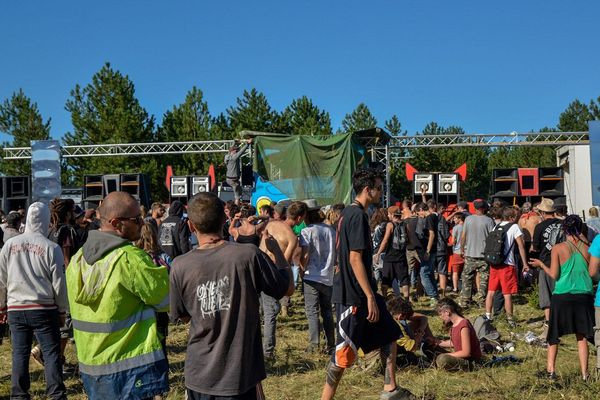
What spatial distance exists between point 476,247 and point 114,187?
13911 millimetres

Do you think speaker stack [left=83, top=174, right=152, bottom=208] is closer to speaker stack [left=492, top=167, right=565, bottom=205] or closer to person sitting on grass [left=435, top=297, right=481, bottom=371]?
speaker stack [left=492, top=167, right=565, bottom=205]

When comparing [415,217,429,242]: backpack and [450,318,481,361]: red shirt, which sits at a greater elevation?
[415,217,429,242]: backpack

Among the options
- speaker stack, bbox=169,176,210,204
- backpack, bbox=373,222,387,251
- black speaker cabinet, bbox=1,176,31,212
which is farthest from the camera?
speaker stack, bbox=169,176,210,204

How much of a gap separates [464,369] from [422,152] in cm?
4860

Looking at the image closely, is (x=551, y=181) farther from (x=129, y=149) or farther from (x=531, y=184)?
(x=129, y=149)

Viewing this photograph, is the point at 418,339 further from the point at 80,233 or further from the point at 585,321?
the point at 80,233

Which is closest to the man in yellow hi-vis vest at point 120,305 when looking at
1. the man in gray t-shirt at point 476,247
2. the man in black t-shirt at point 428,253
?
the man in gray t-shirt at point 476,247

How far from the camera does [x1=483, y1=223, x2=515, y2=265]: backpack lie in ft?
29.9

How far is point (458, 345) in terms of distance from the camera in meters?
6.68

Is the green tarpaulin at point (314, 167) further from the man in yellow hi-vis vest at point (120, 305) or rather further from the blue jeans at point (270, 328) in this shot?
the man in yellow hi-vis vest at point (120, 305)

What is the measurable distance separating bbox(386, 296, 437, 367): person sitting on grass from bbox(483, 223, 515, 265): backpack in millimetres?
2409

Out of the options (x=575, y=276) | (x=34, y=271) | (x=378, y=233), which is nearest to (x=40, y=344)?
(x=34, y=271)

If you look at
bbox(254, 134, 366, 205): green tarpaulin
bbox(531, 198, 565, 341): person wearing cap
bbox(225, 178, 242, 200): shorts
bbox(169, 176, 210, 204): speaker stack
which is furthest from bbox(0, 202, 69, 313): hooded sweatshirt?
bbox(169, 176, 210, 204): speaker stack

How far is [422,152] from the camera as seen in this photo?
2128 inches
